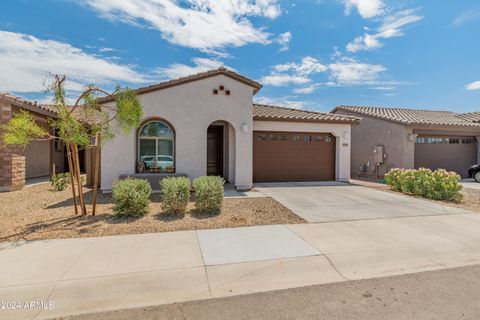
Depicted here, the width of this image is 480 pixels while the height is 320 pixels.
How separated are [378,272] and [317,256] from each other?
955 millimetres

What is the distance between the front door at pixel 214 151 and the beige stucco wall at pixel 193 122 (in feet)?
7.35

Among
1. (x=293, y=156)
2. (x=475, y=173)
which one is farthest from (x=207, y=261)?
(x=475, y=173)

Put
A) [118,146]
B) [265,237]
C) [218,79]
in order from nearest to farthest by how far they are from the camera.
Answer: [265,237], [118,146], [218,79]

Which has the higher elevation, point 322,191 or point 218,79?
point 218,79

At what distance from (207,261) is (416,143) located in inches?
693

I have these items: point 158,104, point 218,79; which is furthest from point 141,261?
point 218,79

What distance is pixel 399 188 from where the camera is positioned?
447 inches

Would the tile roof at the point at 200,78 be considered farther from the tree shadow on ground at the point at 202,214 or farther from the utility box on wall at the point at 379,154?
the utility box on wall at the point at 379,154

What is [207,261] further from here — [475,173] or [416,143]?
[475,173]

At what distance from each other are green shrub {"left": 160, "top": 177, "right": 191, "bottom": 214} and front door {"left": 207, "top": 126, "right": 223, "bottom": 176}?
623cm

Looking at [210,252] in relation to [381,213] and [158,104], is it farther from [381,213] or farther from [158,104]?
[158,104]

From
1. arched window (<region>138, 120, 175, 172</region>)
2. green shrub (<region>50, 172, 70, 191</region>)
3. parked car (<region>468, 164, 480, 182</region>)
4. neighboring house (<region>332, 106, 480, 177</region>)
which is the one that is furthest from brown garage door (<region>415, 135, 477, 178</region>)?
green shrub (<region>50, 172, 70, 191</region>)

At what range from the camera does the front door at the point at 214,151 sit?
1329cm

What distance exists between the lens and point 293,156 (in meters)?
13.7
